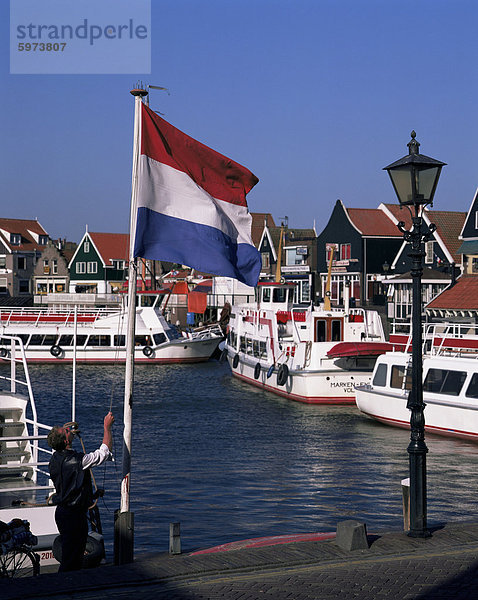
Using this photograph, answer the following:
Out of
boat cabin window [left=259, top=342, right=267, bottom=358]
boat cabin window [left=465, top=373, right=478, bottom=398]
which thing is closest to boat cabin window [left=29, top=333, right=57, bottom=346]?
boat cabin window [left=259, top=342, right=267, bottom=358]

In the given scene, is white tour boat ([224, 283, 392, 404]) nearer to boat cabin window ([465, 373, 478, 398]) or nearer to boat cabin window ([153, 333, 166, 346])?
boat cabin window ([465, 373, 478, 398])

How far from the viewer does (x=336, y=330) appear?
40.7 meters

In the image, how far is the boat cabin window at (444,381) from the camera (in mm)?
27797

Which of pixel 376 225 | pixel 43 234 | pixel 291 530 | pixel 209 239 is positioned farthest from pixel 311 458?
pixel 43 234

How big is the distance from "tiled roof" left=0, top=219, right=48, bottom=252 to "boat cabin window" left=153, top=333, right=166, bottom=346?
57.7 m

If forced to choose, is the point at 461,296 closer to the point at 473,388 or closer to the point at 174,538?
the point at 473,388

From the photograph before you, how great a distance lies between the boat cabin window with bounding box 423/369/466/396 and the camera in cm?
2780

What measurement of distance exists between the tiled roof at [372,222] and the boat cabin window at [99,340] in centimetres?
3035

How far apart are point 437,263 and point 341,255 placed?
14.1 metres

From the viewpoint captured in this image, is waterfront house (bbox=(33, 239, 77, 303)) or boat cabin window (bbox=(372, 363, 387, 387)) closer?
boat cabin window (bbox=(372, 363, 387, 387))

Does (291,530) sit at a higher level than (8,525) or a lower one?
lower

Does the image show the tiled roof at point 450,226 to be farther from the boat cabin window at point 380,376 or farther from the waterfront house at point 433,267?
the boat cabin window at point 380,376

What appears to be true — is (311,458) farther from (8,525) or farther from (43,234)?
(43,234)

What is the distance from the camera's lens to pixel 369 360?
35.6 meters
